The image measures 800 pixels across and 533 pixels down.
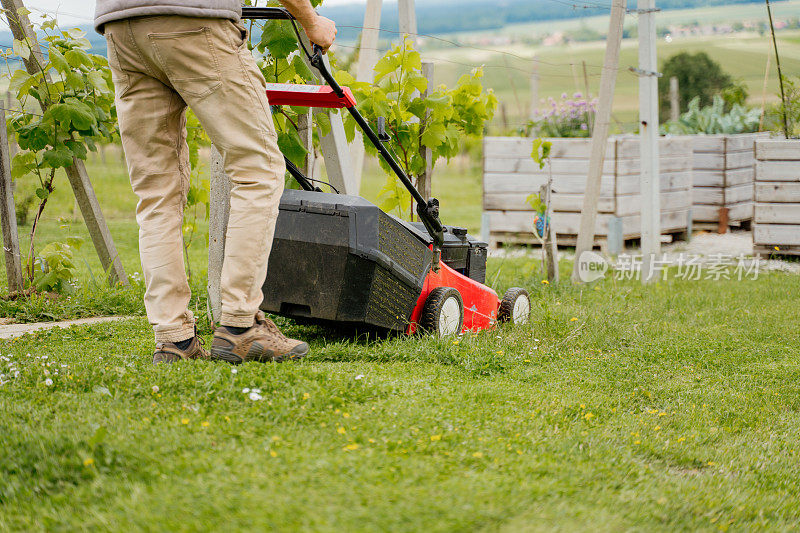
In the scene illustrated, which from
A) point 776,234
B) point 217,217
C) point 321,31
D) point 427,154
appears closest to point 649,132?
point 427,154

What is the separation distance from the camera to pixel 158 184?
3.35 m

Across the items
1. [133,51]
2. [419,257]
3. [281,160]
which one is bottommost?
[419,257]

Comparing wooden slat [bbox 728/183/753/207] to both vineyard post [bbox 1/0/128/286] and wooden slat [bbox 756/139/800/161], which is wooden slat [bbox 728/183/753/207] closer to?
wooden slat [bbox 756/139/800/161]

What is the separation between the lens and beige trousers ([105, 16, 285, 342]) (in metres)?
3.05

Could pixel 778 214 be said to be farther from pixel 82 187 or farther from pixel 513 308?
pixel 82 187

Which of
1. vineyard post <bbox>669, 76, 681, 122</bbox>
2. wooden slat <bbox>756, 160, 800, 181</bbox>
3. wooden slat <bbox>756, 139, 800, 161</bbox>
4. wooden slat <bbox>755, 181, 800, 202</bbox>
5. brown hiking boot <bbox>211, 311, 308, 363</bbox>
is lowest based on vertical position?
brown hiking boot <bbox>211, 311, 308, 363</bbox>

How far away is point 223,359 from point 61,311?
2112mm

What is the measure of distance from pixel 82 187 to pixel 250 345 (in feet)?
9.45

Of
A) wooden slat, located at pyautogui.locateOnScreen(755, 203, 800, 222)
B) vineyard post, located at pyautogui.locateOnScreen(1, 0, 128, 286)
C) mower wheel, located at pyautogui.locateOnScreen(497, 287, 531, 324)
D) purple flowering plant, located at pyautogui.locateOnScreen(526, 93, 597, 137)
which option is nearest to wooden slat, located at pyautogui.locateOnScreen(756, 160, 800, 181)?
wooden slat, located at pyautogui.locateOnScreen(755, 203, 800, 222)

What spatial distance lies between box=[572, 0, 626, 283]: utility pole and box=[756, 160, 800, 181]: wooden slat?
2.31 m

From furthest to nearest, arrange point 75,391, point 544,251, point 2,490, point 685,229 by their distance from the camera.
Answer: point 685,229 → point 544,251 → point 75,391 → point 2,490

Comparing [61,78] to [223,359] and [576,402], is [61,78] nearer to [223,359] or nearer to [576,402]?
[223,359]

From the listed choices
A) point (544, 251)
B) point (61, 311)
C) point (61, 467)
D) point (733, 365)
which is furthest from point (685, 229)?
point (61, 467)

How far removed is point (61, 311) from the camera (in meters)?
4.98
